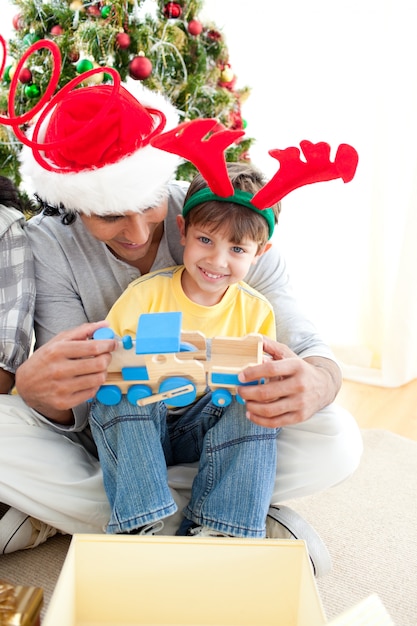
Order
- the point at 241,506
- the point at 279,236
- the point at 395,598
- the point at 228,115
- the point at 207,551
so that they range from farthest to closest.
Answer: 1. the point at 279,236
2. the point at 228,115
3. the point at 395,598
4. the point at 241,506
5. the point at 207,551

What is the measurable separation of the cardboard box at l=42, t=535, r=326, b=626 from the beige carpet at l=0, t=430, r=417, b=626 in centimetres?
27

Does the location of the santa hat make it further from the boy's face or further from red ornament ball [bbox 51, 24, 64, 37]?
red ornament ball [bbox 51, 24, 64, 37]

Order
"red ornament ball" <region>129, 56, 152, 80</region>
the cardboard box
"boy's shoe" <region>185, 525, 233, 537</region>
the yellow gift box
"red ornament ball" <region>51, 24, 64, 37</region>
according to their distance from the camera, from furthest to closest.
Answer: "red ornament ball" <region>51, 24, 64, 37</region>
"red ornament ball" <region>129, 56, 152, 80</region>
"boy's shoe" <region>185, 525, 233, 537</region>
the cardboard box
the yellow gift box

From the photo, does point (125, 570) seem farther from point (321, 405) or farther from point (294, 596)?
point (321, 405)

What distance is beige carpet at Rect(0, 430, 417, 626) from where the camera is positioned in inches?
53.9

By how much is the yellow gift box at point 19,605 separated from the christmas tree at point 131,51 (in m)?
1.54

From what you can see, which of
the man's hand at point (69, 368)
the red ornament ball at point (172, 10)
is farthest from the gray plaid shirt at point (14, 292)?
the red ornament ball at point (172, 10)

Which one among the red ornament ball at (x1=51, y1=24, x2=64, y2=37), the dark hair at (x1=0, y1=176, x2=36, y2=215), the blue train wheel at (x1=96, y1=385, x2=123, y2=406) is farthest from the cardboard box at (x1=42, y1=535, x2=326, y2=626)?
the red ornament ball at (x1=51, y1=24, x2=64, y2=37)

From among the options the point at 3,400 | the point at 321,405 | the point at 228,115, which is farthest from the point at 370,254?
the point at 3,400

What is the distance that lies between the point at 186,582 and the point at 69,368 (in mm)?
403

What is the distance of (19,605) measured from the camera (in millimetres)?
832

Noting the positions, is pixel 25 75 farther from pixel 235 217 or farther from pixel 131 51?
pixel 235 217

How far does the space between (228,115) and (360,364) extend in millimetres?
1123

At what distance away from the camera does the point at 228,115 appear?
2307mm
